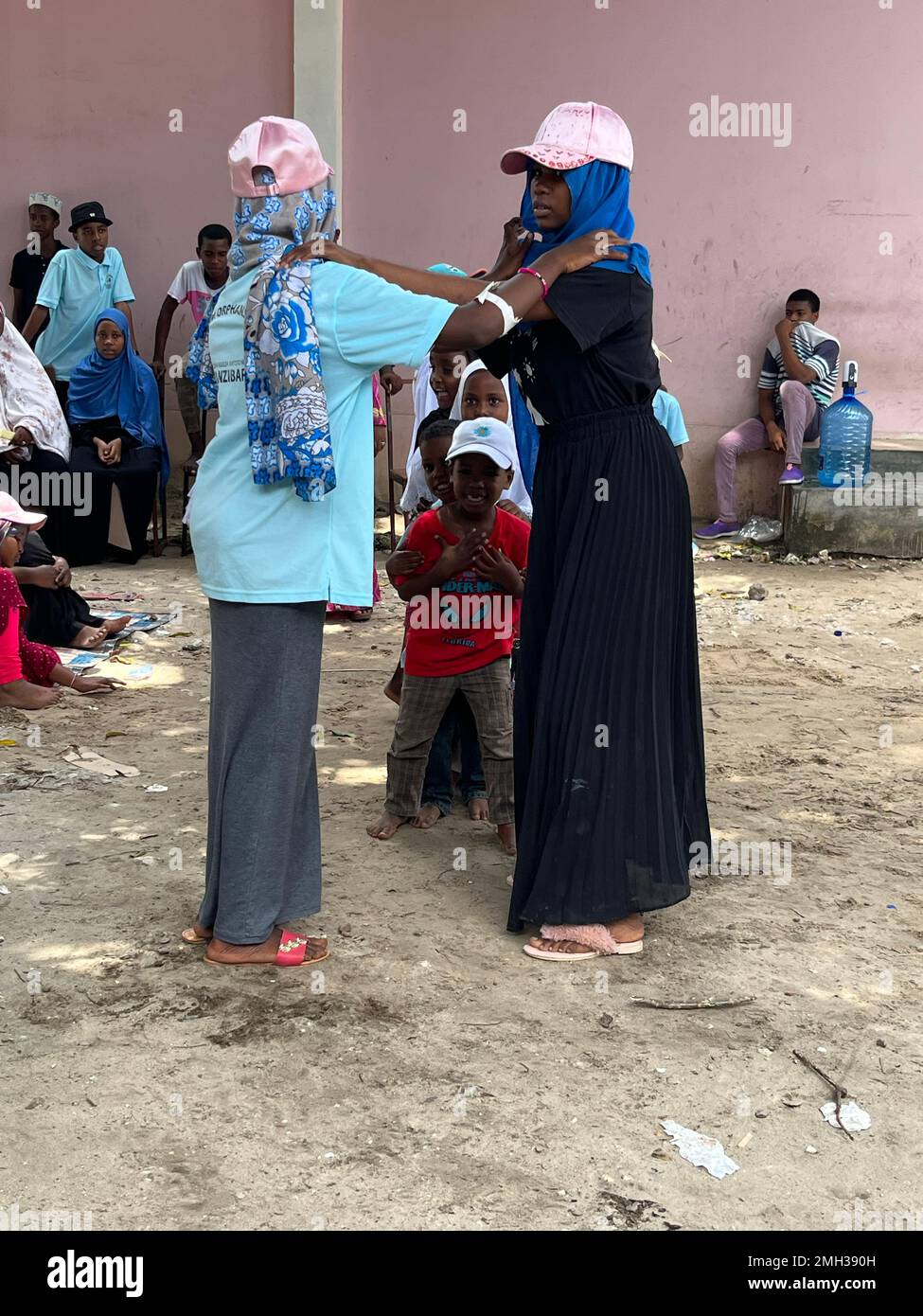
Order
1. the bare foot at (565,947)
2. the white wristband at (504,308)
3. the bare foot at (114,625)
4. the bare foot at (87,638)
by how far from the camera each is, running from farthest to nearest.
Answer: the bare foot at (114,625) < the bare foot at (87,638) < the bare foot at (565,947) < the white wristband at (504,308)

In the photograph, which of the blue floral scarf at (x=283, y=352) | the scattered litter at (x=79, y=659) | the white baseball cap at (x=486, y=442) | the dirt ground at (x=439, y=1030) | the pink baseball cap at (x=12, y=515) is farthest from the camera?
the scattered litter at (x=79, y=659)

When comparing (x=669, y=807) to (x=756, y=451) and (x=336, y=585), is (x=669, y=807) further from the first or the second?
(x=756, y=451)

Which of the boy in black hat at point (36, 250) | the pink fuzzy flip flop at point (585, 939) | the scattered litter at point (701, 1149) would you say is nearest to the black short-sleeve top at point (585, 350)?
the pink fuzzy flip flop at point (585, 939)

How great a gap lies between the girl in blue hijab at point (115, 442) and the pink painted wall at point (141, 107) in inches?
44.0

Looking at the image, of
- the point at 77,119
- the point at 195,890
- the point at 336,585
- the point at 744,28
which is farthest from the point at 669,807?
the point at 77,119

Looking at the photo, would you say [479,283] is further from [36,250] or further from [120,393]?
[36,250]

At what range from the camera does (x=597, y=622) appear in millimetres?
3461

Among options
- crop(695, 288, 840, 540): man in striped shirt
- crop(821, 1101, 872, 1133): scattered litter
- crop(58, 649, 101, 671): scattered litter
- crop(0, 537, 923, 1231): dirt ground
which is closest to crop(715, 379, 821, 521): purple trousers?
crop(695, 288, 840, 540): man in striped shirt

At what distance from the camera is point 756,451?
383 inches

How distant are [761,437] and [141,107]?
16.1 ft

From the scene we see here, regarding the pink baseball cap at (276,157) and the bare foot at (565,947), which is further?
the bare foot at (565,947)

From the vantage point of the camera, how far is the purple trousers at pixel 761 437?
930 centimetres

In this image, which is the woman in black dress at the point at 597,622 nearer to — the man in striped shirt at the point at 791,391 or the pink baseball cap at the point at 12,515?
the pink baseball cap at the point at 12,515

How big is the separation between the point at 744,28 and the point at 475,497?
656 centimetres
